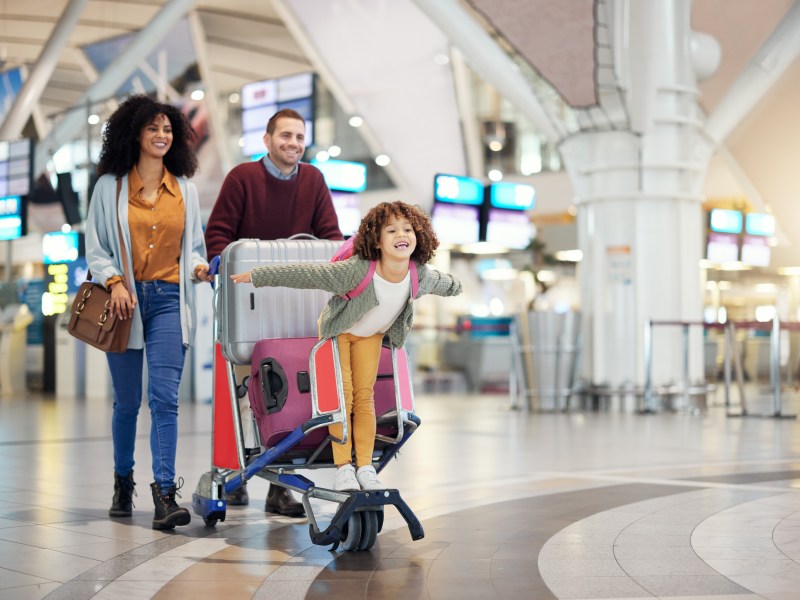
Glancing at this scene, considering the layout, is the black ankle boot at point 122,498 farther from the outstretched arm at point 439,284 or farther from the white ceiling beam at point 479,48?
the white ceiling beam at point 479,48

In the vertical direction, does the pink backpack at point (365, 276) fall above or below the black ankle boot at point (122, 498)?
above

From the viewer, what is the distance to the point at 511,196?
19922mm

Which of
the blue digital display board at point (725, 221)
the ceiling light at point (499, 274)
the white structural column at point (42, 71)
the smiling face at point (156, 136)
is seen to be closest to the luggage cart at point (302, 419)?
the smiling face at point (156, 136)

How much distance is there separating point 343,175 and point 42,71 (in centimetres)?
694

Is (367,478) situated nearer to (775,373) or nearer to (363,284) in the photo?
(363,284)

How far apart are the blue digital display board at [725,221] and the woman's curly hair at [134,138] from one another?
1705 cm

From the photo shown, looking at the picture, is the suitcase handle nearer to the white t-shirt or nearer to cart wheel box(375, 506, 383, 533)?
the white t-shirt

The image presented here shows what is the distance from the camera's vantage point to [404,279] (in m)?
4.15

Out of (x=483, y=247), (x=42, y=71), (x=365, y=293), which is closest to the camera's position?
(x=365, y=293)

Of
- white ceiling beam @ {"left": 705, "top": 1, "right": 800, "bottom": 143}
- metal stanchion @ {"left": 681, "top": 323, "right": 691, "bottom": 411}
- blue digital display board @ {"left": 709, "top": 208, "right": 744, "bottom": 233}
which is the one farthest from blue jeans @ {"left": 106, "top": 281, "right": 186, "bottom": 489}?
blue digital display board @ {"left": 709, "top": 208, "right": 744, "bottom": 233}

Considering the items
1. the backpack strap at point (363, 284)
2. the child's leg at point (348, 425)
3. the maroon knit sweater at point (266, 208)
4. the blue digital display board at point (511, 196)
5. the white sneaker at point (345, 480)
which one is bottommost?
the white sneaker at point (345, 480)

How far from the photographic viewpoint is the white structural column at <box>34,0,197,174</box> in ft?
65.8

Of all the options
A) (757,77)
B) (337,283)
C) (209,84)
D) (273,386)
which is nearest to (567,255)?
(209,84)

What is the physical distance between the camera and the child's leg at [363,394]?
4137 millimetres
